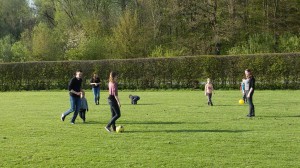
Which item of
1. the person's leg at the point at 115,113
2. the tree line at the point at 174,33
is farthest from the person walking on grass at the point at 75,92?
the tree line at the point at 174,33

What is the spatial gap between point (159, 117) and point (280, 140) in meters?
5.96

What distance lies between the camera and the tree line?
1791 inches

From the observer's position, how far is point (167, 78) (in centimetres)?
3528

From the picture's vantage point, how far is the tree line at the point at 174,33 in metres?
45.5

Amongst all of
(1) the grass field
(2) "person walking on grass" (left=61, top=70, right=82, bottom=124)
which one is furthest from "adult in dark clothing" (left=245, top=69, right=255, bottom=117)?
(2) "person walking on grass" (left=61, top=70, right=82, bottom=124)

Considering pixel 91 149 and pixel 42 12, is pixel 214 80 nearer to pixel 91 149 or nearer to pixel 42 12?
pixel 91 149

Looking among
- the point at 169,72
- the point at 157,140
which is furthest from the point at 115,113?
the point at 169,72

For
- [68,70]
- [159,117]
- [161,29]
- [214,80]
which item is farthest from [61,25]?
[159,117]

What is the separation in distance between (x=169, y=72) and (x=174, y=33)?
51.9 ft

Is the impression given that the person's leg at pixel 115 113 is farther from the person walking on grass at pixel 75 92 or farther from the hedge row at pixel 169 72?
the hedge row at pixel 169 72

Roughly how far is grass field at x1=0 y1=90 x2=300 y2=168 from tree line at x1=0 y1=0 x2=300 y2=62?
2754cm

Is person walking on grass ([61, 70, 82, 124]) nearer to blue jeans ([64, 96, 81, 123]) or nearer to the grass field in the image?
blue jeans ([64, 96, 81, 123])

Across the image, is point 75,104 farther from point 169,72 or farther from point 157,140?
point 169,72

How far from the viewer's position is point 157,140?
11039 mm
